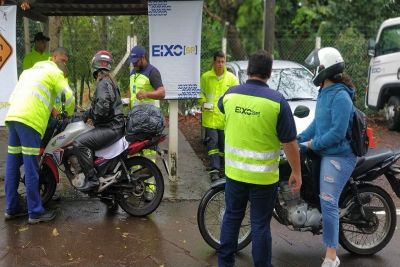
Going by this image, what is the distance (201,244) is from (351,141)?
5.93 feet

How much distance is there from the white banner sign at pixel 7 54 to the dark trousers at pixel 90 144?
1.50 metres

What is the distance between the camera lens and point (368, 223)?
4695 mm

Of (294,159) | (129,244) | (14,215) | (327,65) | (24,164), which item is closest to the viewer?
(294,159)

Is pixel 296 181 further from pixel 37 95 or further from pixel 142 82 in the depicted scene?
pixel 142 82

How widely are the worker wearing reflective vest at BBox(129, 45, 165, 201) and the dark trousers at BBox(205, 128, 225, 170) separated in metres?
1.22

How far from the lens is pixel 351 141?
4238 mm

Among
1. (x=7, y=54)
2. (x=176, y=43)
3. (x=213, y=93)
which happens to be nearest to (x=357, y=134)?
(x=176, y=43)

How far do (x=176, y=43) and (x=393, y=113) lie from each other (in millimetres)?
6948

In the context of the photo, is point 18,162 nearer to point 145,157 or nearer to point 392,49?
point 145,157

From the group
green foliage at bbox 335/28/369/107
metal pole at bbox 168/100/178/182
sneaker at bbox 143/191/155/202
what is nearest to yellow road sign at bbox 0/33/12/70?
metal pole at bbox 168/100/178/182

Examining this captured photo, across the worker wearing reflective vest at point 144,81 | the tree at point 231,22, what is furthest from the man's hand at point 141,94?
the tree at point 231,22

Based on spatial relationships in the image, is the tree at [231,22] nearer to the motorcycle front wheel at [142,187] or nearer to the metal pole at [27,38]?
the metal pole at [27,38]

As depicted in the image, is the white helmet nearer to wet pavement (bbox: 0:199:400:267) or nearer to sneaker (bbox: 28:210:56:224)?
wet pavement (bbox: 0:199:400:267)

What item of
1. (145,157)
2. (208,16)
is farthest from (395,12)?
(145,157)
